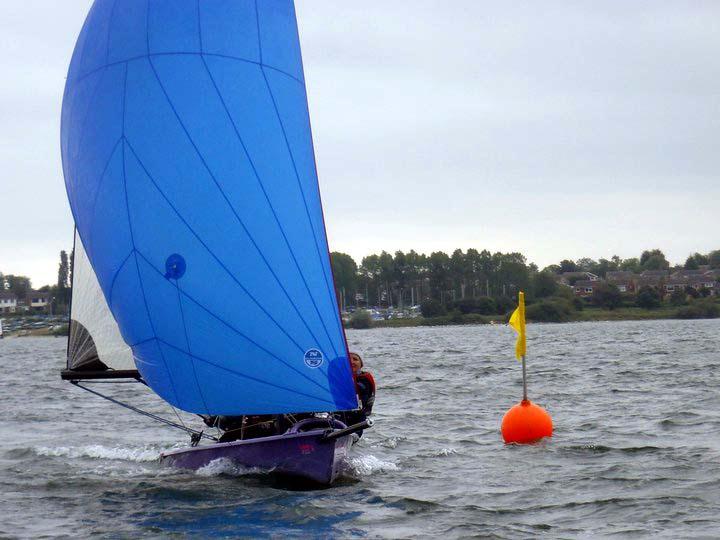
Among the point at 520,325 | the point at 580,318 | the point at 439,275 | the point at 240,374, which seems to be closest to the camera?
the point at 240,374

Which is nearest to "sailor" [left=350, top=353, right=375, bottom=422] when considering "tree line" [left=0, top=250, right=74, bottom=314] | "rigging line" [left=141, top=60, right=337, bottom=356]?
"rigging line" [left=141, top=60, right=337, bottom=356]

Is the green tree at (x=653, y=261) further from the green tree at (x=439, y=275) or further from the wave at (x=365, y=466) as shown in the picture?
the wave at (x=365, y=466)

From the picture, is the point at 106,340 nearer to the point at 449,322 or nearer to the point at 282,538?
the point at 282,538

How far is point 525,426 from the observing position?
55.7 feet

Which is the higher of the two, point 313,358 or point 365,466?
point 313,358

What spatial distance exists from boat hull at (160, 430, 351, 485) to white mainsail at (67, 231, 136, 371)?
7.54 ft

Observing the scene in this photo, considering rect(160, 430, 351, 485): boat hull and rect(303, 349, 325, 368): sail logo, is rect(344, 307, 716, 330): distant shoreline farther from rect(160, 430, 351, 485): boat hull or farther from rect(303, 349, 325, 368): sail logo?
rect(303, 349, 325, 368): sail logo

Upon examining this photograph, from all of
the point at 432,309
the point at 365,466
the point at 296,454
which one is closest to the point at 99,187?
the point at 296,454

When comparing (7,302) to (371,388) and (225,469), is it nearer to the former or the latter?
(371,388)

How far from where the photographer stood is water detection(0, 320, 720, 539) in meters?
11.2

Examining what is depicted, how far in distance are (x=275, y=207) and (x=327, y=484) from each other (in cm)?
342

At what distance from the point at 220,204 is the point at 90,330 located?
3670mm

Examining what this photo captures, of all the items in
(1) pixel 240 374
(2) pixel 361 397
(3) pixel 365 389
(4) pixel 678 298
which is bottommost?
(2) pixel 361 397

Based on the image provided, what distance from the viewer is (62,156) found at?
13.9m
